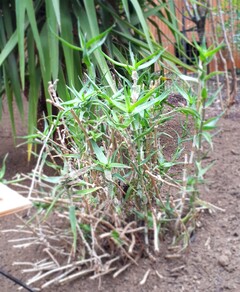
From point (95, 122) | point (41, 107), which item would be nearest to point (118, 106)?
point (95, 122)

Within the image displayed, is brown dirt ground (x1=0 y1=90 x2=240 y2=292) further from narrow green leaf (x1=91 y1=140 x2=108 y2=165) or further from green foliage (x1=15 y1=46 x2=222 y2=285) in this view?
narrow green leaf (x1=91 y1=140 x2=108 y2=165)

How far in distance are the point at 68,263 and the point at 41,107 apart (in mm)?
1680

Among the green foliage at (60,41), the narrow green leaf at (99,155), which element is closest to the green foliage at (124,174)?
the narrow green leaf at (99,155)

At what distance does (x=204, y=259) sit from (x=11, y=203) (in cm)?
69

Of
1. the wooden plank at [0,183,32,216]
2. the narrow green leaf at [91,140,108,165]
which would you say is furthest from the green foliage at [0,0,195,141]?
the wooden plank at [0,183,32,216]

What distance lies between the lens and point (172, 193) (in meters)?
1.78

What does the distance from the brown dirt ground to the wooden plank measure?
40 cm

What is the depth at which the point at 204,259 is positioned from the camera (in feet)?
5.55

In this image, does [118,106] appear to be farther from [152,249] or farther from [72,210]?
[152,249]

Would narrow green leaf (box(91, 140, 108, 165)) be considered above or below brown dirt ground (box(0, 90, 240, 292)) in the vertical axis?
above

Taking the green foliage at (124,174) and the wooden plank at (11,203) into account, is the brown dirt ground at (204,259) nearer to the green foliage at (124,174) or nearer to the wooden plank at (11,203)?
the green foliage at (124,174)

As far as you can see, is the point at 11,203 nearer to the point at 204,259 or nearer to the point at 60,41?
the point at 204,259

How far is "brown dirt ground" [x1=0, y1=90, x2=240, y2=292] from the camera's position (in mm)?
1628

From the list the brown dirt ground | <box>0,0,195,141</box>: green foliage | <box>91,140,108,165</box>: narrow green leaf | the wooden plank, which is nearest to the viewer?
the wooden plank
